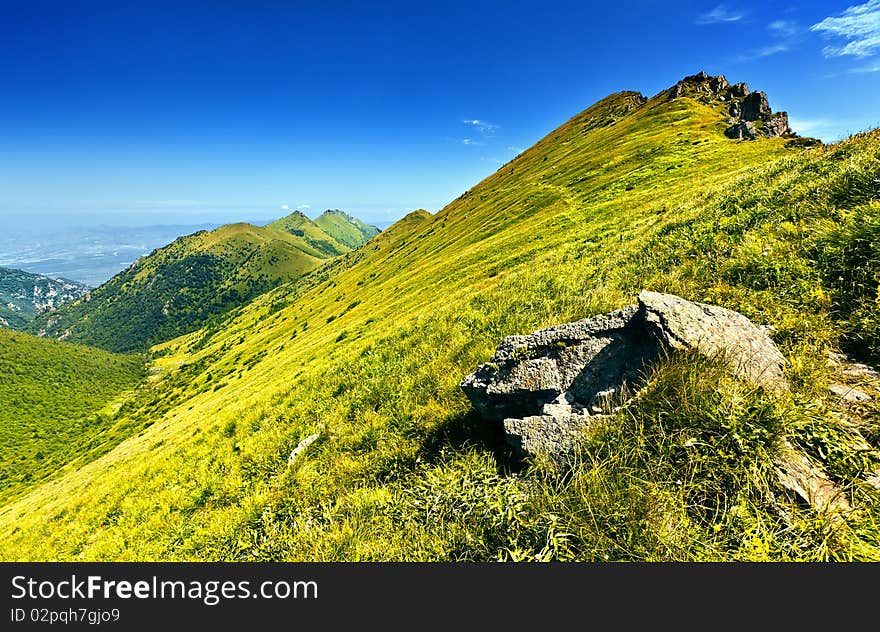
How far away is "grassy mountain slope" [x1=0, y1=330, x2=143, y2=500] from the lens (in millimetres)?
93312

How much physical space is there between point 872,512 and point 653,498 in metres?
1.80

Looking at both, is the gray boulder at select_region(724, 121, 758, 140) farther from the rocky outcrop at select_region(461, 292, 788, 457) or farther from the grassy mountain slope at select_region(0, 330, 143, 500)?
the grassy mountain slope at select_region(0, 330, 143, 500)

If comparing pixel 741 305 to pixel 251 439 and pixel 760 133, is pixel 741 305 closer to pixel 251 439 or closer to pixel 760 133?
pixel 251 439

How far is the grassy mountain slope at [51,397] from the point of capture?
93312mm

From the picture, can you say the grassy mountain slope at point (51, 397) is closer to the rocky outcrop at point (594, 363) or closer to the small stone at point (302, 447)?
the small stone at point (302, 447)

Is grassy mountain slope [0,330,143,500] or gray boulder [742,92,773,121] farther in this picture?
grassy mountain slope [0,330,143,500]

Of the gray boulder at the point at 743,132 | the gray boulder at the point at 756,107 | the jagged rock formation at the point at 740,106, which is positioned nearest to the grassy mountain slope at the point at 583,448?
the gray boulder at the point at 743,132

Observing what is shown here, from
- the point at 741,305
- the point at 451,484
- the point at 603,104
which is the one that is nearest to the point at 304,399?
the point at 451,484

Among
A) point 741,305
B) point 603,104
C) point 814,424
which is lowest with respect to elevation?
point 814,424

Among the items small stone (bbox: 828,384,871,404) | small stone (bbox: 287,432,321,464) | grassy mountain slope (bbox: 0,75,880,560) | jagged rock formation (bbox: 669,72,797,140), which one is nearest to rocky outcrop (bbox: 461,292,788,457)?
grassy mountain slope (bbox: 0,75,880,560)

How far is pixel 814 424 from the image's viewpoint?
3715 millimetres

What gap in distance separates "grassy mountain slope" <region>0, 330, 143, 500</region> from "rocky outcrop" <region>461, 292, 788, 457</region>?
10573cm

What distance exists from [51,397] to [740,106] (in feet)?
708

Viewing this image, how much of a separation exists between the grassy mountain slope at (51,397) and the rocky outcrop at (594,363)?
105730mm
